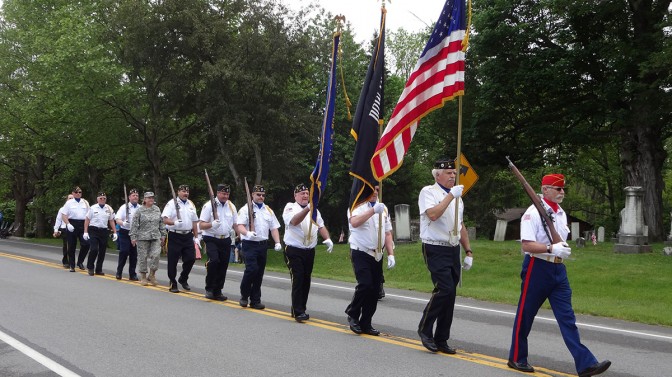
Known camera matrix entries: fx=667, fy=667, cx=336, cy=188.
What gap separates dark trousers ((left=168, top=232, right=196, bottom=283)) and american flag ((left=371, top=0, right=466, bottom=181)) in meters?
6.50

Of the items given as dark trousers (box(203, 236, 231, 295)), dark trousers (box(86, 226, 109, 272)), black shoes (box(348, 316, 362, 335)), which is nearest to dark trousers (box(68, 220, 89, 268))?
dark trousers (box(86, 226, 109, 272))

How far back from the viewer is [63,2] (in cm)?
3725

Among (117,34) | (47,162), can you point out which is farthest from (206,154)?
(47,162)

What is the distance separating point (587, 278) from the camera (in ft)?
53.6

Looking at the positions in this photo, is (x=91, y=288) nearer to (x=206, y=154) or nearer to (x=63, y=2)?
(x=206, y=154)

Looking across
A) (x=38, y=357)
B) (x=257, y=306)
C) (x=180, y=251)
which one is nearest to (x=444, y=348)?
(x=257, y=306)

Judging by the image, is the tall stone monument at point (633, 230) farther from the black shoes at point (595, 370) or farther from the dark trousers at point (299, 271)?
the black shoes at point (595, 370)

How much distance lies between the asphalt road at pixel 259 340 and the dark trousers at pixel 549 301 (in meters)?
0.40

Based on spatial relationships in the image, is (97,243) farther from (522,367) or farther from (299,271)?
(522,367)

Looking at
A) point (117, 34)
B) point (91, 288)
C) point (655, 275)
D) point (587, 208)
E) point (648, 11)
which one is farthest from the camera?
point (587, 208)

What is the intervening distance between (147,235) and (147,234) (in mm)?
22

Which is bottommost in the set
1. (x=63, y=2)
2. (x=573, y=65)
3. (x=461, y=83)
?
(x=461, y=83)

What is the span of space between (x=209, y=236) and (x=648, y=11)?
21.2 m

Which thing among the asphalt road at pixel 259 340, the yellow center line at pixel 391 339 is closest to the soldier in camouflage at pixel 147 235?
the yellow center line at pixel 391 339
